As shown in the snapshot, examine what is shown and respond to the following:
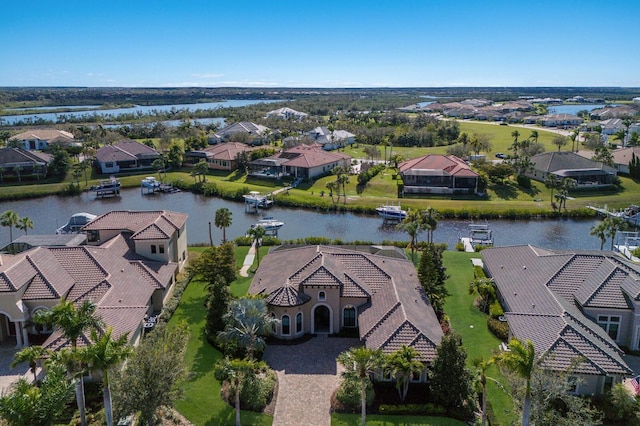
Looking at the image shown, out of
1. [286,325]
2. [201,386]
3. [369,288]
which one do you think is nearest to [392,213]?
[369,288]

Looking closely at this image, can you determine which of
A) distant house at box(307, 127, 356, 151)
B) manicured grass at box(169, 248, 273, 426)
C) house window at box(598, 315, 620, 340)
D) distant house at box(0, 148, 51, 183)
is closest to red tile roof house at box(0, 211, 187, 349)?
manicured grass at box(169, 248, 273, 426)

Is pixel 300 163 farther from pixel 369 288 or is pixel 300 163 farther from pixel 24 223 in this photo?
pixel 369 288

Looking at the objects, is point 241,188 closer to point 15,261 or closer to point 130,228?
point 130,228

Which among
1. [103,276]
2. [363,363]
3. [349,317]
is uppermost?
[103,276]

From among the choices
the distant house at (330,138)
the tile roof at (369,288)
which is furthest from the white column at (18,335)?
the distant house at (330,138)

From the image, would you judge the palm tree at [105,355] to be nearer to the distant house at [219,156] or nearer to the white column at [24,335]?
the white column at [24,335]

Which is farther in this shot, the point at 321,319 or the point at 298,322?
the point at 321,319

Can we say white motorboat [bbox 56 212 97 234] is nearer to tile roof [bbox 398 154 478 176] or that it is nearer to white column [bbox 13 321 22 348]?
white column [bbox 13 321 22 348]
